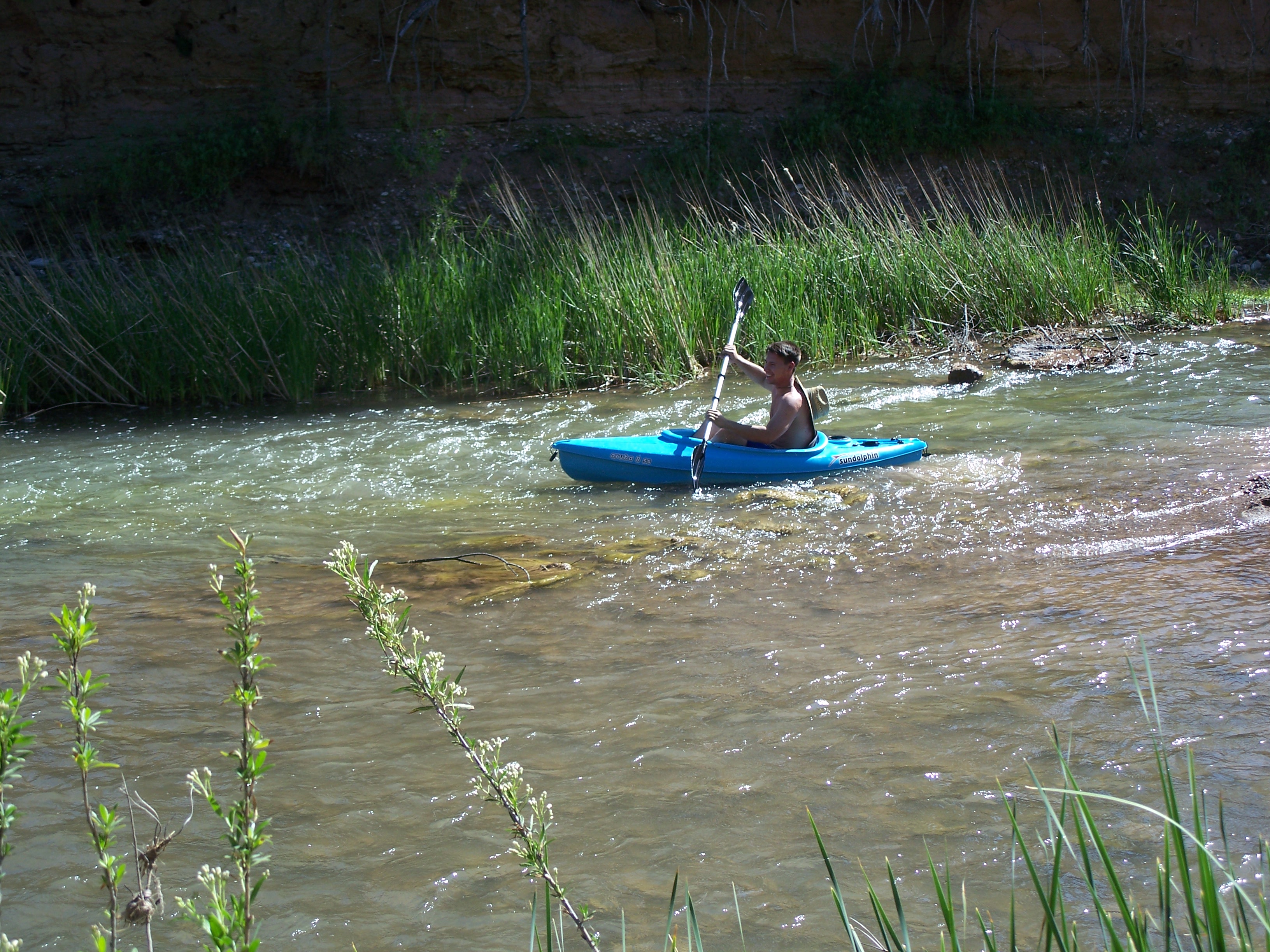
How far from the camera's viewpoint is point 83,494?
641 centimetres

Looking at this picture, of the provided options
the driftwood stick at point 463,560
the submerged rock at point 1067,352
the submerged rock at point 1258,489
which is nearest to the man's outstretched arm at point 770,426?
the driftwood stick at point 463,560

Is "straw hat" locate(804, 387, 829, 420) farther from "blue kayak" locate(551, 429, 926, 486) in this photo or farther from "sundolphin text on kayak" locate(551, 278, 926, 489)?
"blue kayak" locate(551, 429, 926, 486)

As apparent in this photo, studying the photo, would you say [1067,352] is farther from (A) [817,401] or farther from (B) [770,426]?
(B) [770,426]

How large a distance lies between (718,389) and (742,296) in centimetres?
112

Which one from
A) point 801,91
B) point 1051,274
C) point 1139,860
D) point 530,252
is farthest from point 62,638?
point 801,91

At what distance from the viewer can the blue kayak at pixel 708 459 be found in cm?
611

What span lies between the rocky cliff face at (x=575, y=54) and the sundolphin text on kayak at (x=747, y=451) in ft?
31.2

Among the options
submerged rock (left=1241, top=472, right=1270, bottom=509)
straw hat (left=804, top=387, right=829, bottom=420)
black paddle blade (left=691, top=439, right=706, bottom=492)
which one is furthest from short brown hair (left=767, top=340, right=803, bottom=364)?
submerged rock (left=1241, top=472, right=1270, bottom=509)

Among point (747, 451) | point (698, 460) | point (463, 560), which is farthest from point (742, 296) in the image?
point (463, 560)

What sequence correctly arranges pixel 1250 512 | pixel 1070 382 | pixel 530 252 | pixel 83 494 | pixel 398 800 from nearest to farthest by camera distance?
pixel 398 800, pixel 1250 512, pixel 83 494, pixel 1070 382, pixel 530 252

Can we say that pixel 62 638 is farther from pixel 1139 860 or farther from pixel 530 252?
pixel 530 252

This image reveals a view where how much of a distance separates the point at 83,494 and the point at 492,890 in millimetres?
5033

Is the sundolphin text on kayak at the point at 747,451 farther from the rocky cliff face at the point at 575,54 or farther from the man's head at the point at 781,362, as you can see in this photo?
the rocky cliff face at the point at 575,54

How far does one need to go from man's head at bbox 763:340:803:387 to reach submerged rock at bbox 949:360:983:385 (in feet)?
8.16
